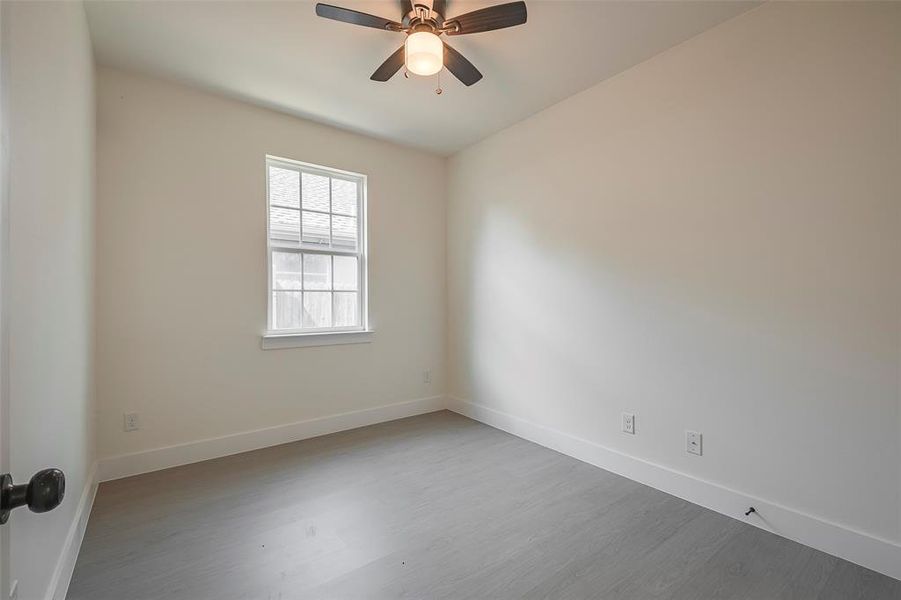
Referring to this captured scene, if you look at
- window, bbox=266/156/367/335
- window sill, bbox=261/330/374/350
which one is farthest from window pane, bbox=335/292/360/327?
window sill, bbox=261/330/374/350

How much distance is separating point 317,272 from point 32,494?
9.59 ft

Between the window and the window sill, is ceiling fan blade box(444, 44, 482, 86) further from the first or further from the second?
the window sill

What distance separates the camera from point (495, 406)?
3588mm

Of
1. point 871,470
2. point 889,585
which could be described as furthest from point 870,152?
point 889,585

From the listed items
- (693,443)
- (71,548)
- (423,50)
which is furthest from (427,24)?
(71,548)

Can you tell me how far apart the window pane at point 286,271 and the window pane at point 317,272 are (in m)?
0.06

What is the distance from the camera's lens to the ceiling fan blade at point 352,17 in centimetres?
179

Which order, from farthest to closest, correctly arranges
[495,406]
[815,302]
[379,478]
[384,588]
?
[495,406] < [379,478] < [815,302] < [384,588]

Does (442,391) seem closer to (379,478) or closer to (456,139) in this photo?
(379,478)

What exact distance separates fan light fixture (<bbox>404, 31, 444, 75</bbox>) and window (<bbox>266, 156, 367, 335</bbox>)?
1.66m

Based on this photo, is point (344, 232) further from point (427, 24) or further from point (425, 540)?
point (425, 540)

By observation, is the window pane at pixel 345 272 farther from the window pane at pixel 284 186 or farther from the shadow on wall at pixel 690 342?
the shadow on wall at pixel 690 342

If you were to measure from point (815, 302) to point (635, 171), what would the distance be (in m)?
1.20

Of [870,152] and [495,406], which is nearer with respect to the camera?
[870,152]
